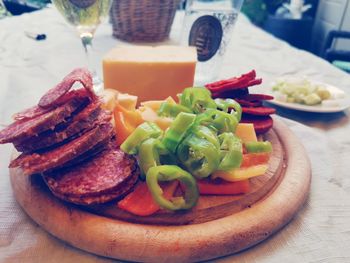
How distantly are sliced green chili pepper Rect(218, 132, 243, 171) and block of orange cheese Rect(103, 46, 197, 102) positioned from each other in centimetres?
51

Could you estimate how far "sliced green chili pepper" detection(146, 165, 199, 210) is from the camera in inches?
27.6

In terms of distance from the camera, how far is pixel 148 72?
1.23 m

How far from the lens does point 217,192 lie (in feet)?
2.58

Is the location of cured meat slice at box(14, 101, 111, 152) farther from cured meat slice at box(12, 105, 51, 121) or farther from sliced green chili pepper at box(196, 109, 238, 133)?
sliced green chili pepper at box(196, 109, 238, 133)

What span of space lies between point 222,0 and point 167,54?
0.50 meters

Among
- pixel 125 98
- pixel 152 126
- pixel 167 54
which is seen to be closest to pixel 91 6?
pixel 167 54

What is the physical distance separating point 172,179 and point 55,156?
0.80ft

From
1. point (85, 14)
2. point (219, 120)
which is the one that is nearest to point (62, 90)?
point (219, 120)

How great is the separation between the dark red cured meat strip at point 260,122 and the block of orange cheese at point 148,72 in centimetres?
32

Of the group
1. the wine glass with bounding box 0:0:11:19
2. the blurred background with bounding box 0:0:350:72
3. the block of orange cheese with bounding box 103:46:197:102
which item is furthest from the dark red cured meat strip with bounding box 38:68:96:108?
the blurred background with bounding box 0:0:350:72

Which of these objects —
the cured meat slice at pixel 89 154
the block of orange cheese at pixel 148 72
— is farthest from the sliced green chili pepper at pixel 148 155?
the block of orange cheese at pixel 148 72

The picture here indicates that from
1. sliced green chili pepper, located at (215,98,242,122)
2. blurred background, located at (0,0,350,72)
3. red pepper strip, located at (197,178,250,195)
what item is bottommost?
blurred background, located at (0,0,350,72)

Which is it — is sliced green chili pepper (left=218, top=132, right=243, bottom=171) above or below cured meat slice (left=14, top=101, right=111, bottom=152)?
below

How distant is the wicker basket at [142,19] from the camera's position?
73.1 inches
